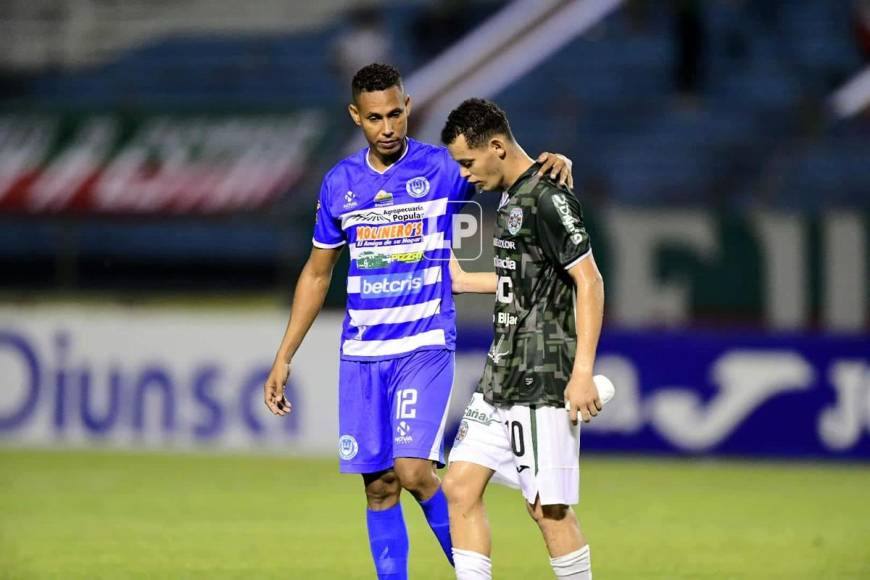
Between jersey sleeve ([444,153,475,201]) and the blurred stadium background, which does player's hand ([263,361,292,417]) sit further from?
the blurred stadium background

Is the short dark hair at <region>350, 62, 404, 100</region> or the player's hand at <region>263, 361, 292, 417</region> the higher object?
the short dark hair at <region>350, 62, 404, 100</region>

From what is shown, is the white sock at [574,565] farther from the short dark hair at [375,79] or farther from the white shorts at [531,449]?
the short dark hair at [375,79]

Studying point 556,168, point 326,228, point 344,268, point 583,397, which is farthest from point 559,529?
point 344,268

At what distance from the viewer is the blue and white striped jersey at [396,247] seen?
20.8 feet

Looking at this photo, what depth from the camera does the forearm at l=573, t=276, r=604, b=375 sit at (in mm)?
5406

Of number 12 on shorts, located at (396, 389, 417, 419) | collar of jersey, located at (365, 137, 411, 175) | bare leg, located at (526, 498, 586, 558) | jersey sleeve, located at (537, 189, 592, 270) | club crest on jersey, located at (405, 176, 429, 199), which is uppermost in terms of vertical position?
collar of jersey, located at (365, 137, 411, 175)

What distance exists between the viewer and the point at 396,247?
6.33 m

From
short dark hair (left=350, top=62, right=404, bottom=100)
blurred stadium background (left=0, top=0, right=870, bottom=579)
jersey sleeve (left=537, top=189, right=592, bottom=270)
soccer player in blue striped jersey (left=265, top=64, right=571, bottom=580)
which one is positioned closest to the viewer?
jersey sleeve (left=537, top=189, right=592, bottom=270)

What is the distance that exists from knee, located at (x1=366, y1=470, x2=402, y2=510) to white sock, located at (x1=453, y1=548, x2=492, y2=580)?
0.69m

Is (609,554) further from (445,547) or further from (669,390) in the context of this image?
(669,390)

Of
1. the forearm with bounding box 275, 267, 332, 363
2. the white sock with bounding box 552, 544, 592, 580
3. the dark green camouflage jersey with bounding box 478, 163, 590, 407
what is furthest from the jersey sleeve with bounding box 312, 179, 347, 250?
the white sock with bounding box 552, 544, 592, 580

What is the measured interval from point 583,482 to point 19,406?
5.41 metres

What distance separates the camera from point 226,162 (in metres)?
19.4

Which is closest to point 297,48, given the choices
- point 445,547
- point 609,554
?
point 609,554
